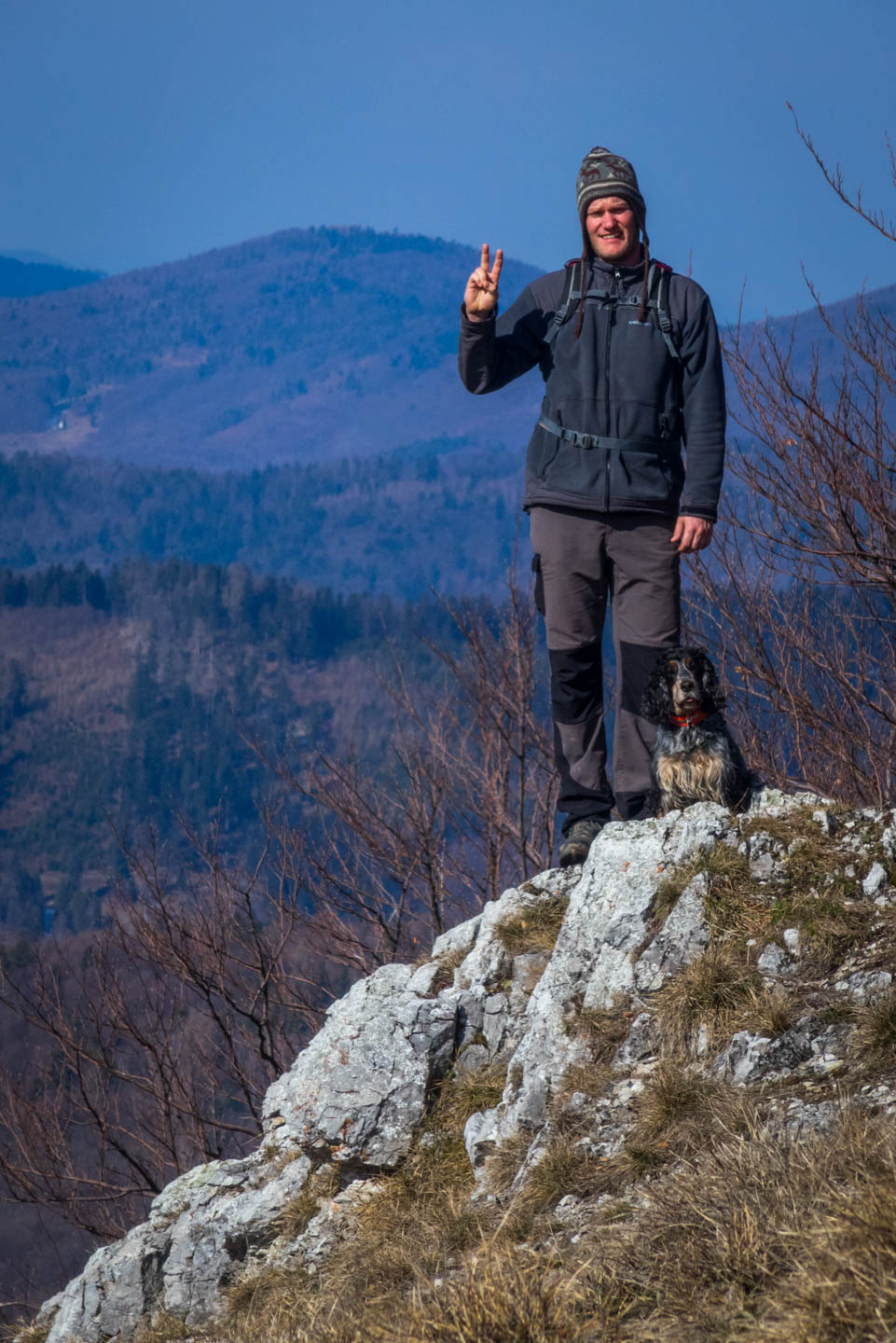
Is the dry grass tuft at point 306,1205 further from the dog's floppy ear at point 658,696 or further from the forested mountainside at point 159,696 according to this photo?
the forested mountainside at point 159,696

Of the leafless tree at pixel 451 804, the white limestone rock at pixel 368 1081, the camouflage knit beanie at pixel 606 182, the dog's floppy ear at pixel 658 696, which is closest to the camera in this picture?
the white limestone rock at pixel 368 1081

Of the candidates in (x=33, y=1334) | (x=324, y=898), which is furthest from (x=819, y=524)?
(x=324, y=898)

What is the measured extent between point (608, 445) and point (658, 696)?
3.57 ft

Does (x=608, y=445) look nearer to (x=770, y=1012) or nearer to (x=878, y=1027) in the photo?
(x=770, y=1012)

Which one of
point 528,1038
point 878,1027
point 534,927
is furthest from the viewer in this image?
point 534,927

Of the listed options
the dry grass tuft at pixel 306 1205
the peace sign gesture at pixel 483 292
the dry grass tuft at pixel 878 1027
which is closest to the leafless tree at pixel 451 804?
the peace sign gesture at pixel 483 292

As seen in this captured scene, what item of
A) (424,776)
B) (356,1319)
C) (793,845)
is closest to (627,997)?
(793,845)

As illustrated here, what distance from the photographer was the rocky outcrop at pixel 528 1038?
421 cm

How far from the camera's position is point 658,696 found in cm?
505

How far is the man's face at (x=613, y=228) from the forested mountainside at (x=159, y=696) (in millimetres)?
111548

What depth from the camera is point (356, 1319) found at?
319 cm

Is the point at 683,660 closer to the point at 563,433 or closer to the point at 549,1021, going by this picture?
the point at 563,433

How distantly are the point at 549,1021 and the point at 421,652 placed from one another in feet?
402

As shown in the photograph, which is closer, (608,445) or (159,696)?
(608,445)
